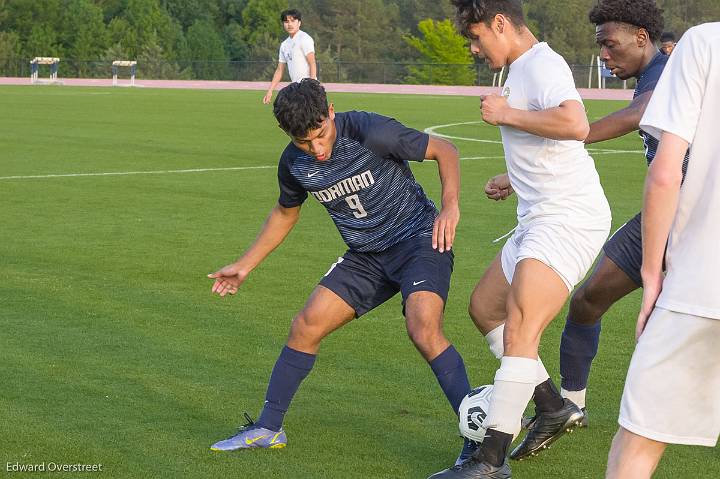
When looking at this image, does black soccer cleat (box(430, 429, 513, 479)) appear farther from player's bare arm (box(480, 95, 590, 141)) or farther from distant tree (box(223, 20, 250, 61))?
distant tree (box(223, 20, 250, 61))

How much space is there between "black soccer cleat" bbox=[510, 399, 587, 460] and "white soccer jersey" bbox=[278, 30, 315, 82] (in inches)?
600

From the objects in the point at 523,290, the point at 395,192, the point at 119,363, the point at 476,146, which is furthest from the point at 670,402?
the point at 476,146

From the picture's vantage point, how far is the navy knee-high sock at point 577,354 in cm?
580

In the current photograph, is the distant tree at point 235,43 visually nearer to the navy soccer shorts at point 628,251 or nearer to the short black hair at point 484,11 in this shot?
the navy soccer shorts at point 628,251

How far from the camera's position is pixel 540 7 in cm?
9506

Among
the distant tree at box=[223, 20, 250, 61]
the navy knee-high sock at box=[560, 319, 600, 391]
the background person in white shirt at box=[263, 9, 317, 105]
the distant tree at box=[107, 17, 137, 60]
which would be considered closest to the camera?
the navy knee-high sock at box=[560, 319, 600, 391]

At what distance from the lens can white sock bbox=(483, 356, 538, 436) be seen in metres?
4.84

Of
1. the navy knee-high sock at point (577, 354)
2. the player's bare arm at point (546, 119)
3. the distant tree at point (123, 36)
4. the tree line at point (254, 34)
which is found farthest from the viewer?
the distant tree at point (123, 36)

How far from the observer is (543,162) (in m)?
5.00

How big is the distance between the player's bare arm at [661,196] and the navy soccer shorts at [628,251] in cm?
212

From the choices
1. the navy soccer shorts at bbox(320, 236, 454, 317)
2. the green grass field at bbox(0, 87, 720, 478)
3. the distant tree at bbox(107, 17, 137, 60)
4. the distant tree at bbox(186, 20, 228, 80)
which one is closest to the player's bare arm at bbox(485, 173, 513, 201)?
the navy soccer shorts at bbox(320, 236, 454, 317)

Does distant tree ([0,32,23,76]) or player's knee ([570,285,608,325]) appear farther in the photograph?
distant tree ([0,32,23,76])

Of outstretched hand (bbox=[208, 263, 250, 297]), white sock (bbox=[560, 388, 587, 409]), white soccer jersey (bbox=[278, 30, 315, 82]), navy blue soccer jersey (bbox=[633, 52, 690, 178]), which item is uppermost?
navy blue soccer jersey (bbox=[633, 52, 690, 178])

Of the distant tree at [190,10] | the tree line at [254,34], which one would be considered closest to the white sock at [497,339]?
the tree line at [254,34]
